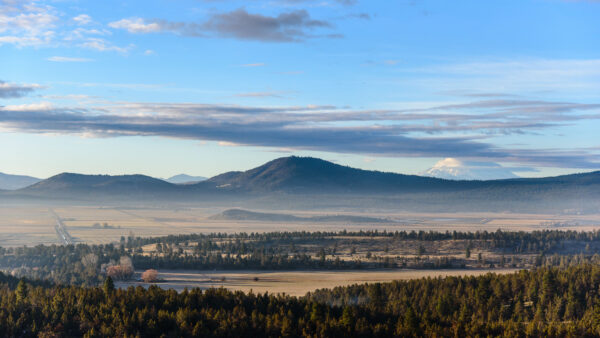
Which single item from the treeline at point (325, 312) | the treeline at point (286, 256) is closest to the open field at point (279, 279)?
the treeline at point (286, 256)

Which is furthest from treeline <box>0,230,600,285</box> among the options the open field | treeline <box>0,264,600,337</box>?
treeline <box>0,264,600,337</box>

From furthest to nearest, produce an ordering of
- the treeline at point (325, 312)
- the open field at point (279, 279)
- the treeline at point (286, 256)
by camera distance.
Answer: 1. the treeline at point (286, 256)
2. the open field at point (279, 279)
3. the treeline at point (325, 312)

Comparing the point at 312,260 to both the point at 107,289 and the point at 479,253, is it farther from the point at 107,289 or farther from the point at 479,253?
the point at 107,289

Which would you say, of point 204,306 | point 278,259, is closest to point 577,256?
point 278,259

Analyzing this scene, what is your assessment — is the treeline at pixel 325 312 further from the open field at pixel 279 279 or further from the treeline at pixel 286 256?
the treeline at pixel 286 256

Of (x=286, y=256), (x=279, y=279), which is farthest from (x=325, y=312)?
(x=286, y=256)

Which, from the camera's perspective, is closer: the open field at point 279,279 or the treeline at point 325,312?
the treeline at point 325,312

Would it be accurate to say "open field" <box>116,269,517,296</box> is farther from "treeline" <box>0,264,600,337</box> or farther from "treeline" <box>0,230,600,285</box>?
"treeline" <box>0,264,600,337</box>
